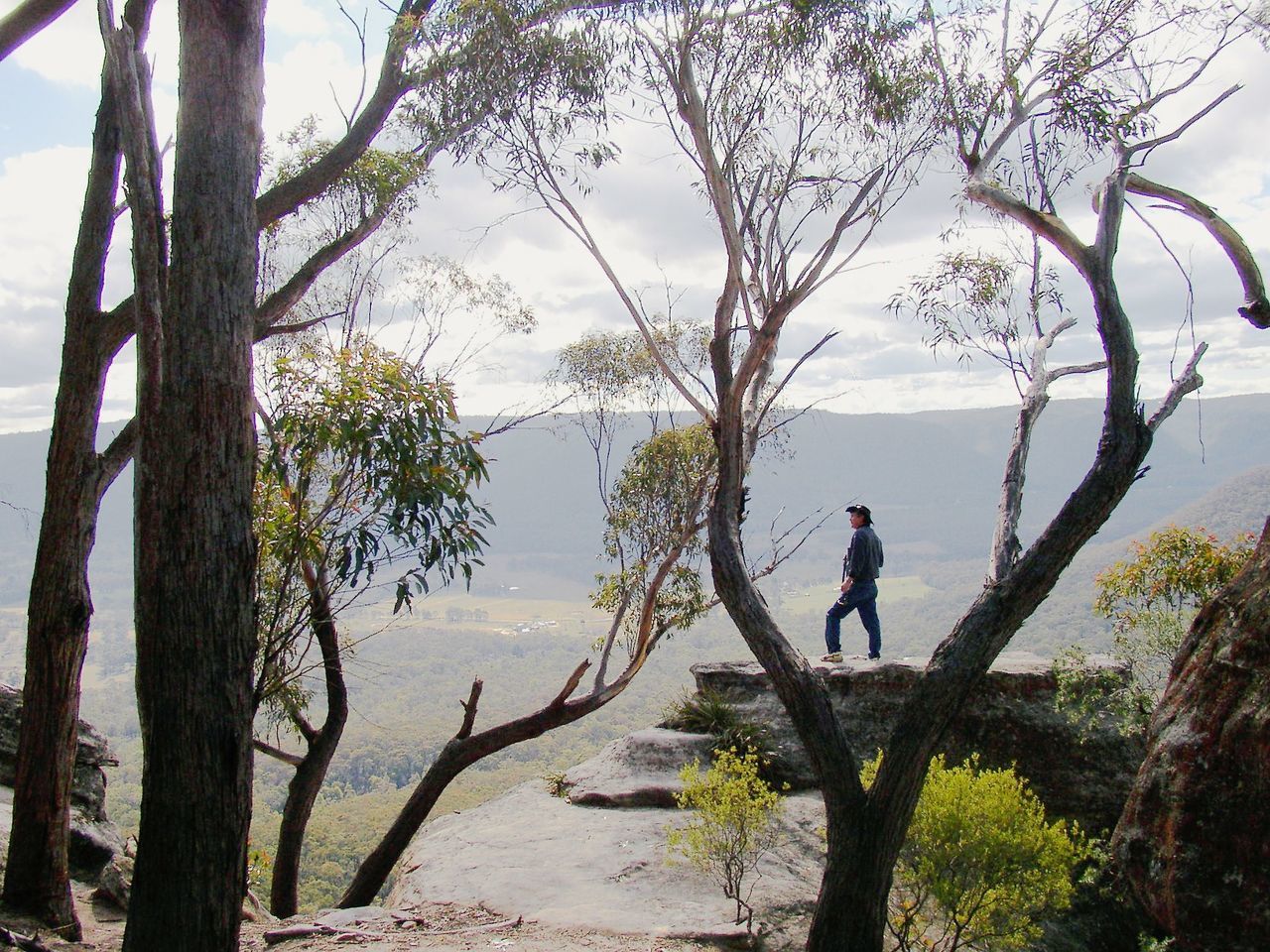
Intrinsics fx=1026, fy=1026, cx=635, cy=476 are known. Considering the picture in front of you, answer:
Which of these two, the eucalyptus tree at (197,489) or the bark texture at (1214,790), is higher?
the eucalyptus tree at (197,489)

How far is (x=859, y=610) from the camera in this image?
9.07m

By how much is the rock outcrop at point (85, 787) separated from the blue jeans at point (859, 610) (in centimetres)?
556

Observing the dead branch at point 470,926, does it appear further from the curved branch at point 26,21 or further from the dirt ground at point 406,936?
the curved branch at point 26,21

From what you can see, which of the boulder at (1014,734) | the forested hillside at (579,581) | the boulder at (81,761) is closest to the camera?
the boulder at (81,761)

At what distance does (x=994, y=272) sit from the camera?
30.6ft

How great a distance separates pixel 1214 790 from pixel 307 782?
686cm

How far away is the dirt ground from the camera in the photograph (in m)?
5.12

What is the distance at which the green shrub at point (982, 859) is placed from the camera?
5488 millimetres

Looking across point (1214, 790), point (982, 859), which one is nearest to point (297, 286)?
point (982, 859)

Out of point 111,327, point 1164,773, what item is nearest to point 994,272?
point 1164,773

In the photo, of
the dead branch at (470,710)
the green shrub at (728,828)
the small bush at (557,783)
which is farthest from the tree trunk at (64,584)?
the small bush at (557,783)

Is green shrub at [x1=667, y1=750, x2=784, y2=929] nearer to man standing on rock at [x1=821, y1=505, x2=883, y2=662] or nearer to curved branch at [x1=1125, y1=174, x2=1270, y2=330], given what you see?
man standing on rock at [x1=821, y1=505, x2=883, y2=662]

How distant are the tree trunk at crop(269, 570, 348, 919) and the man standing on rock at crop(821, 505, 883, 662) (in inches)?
163

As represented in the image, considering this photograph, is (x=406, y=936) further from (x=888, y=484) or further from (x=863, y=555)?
(x=888, y=484)
